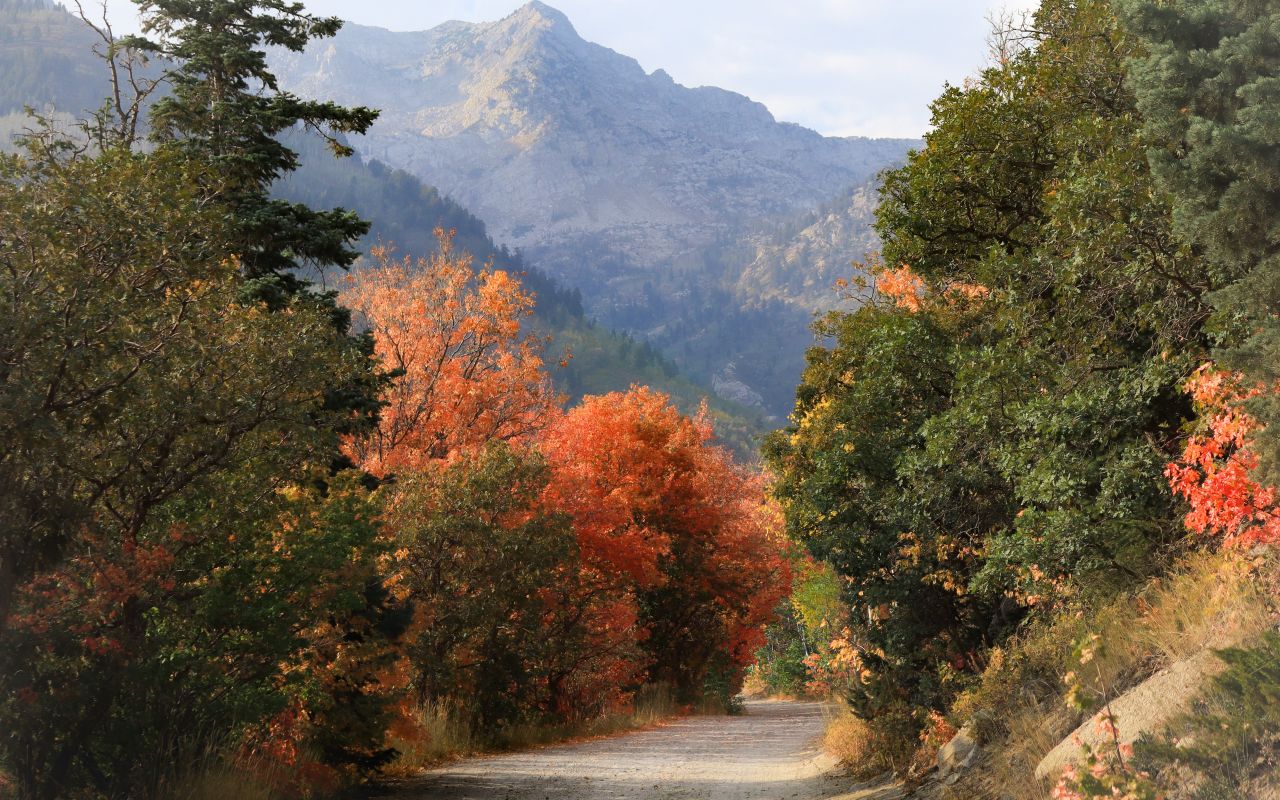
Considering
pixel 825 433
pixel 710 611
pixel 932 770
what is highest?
pixel 825 433

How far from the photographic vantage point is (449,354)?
38.0 metres

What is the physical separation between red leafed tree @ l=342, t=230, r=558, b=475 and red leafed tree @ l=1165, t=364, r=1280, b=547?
25.4 m

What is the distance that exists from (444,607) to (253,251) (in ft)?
26.2

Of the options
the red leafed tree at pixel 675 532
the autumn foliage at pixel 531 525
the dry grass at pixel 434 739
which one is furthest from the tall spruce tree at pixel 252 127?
the red leafed tree at pixel 675 532

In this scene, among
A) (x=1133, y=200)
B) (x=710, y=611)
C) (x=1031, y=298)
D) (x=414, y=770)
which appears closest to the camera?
(x=1133, y=200)

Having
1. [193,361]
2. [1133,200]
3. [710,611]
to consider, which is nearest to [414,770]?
[193,361]

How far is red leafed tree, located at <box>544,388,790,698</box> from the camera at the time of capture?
36.4 metres

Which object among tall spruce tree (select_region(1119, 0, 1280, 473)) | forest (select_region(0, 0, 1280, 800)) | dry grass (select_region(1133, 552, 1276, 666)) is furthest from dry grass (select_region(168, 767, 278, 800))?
tall spruce tree (select_region(1119, 0, 1280, 473))

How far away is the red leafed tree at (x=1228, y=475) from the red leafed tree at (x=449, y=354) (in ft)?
83.4

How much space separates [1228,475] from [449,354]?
30.5 m

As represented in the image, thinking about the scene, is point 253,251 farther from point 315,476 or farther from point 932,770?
point 932,770

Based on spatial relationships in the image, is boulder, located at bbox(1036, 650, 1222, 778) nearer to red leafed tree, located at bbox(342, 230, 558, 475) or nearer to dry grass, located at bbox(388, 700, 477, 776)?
dry grass, located at bbox(388, 700, 477, 776)

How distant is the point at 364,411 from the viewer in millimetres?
19078

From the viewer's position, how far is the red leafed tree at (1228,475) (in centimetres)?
996
